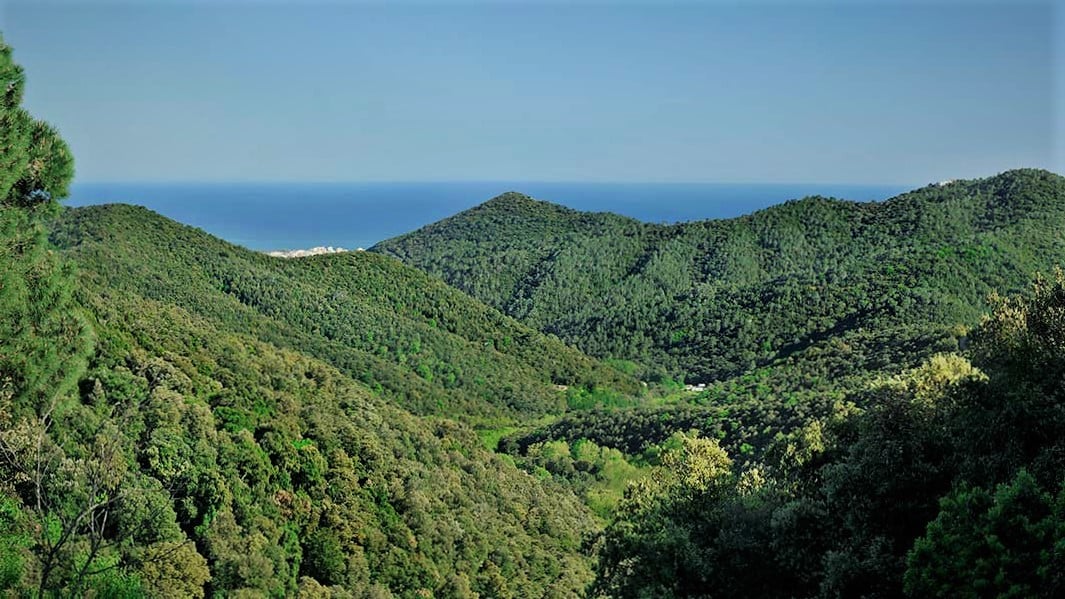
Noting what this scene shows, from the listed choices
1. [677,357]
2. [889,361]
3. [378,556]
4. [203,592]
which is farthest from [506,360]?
[203,592]

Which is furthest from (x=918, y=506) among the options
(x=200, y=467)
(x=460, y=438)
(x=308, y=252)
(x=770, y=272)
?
(x=308, y=252)

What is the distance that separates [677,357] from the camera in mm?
94938

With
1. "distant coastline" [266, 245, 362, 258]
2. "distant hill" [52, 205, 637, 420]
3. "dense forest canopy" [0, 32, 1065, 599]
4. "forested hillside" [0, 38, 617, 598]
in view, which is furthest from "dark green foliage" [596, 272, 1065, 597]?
"distant coastline" [266, 245, 362, 258]

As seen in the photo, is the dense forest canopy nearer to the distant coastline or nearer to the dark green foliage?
the dark green foliage

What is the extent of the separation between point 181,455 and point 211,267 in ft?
178

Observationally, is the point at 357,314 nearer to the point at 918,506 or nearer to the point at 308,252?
the point at 308,252

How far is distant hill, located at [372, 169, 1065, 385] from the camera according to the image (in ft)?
256

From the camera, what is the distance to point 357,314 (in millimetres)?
75938

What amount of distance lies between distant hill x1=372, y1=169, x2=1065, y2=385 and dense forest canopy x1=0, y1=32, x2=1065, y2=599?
0.82m

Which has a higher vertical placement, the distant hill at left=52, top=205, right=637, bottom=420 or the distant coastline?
the distant coastline

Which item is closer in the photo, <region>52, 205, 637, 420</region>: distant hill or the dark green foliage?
the dark green foliage

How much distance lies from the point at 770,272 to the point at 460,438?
87.3m

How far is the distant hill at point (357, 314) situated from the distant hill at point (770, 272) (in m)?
15.8

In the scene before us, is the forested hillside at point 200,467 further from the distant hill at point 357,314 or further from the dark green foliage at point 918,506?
the dark green foliage at point 918,506
